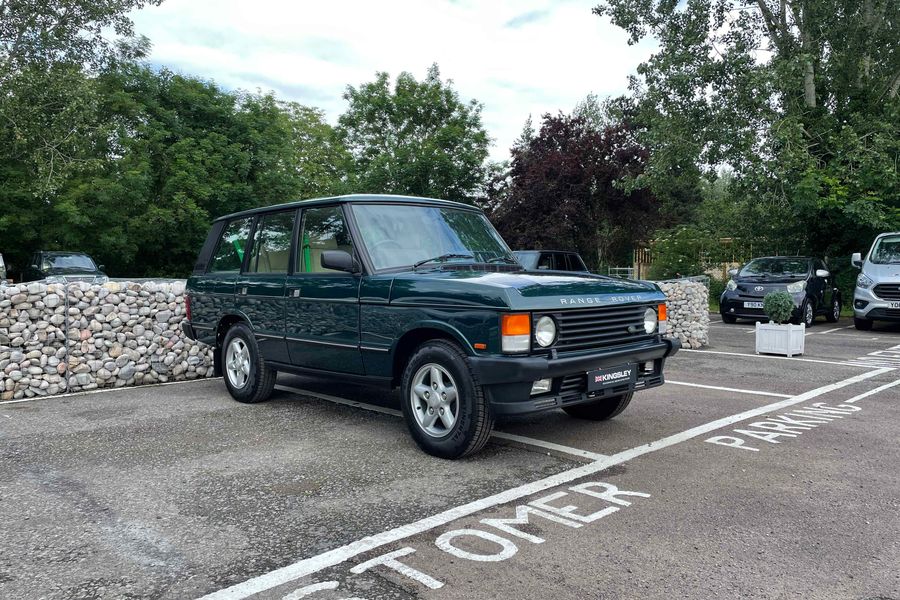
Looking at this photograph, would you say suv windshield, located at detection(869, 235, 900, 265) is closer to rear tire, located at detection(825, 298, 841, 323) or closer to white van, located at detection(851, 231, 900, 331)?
white van, located at detection(851, 231, 900, 331)

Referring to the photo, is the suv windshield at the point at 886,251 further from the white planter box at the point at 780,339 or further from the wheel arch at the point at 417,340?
the wheel arch at the point at 417,340

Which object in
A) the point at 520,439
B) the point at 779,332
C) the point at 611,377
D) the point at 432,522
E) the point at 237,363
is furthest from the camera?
the point at 779,332

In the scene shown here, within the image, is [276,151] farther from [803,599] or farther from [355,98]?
[803,599]

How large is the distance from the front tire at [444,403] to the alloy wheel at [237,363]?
2582mm

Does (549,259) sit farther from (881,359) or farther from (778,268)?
(881,359)

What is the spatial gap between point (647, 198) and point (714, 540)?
988 inches

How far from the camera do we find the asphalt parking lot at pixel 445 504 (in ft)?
10.0

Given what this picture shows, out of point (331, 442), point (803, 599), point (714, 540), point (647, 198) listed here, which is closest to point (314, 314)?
point (331, 442)

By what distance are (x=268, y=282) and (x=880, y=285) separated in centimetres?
1360

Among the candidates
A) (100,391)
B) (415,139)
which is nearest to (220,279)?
(100,391)

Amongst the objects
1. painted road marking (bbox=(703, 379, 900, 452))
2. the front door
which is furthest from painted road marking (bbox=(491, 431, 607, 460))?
the front door

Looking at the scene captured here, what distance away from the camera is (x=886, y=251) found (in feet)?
50.1

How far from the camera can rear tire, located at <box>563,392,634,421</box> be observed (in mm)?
6035

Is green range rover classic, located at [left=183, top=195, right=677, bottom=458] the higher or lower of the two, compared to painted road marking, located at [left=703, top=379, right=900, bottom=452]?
higher
